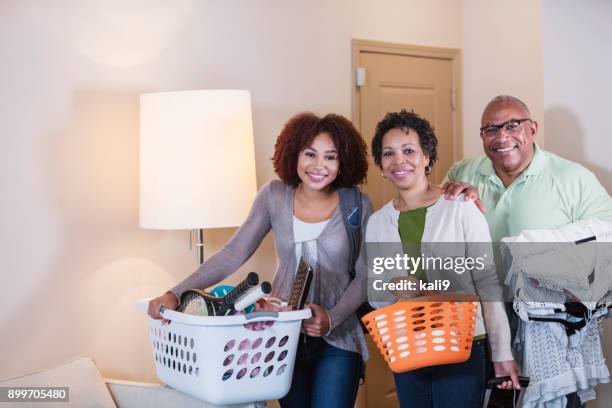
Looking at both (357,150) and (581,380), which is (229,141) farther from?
(581,380)

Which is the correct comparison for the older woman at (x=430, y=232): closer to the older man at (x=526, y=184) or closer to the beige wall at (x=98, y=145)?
the older man at (x=526, y=184)

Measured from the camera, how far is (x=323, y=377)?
2459 mm

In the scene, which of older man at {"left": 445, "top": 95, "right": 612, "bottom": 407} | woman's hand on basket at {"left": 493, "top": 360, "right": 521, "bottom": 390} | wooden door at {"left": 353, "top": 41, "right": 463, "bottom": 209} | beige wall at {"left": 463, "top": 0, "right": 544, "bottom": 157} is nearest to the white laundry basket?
woman's hand on basket at {"left": 493, "top": 360, "right": 521, "bottom": 390}

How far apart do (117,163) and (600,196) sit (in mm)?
1876

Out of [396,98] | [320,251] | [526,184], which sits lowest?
[320,251]

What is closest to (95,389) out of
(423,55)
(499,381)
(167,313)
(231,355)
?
(167,313)

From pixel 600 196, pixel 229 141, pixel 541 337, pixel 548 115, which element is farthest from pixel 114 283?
pixel 548 115

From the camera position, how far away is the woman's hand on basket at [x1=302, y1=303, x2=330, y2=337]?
7.52 ft

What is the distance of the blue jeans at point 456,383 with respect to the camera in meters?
2.18

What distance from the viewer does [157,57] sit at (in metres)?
3.13

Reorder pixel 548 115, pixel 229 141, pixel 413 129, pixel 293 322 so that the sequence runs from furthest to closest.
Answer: pixel 548 115
pixel 229 141
pixel 413 129
pixel 293 322

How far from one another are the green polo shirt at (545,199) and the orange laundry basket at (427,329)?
0.56m

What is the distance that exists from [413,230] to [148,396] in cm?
110

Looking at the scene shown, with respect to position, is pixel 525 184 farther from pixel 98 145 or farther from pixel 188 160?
pixel 98 145
